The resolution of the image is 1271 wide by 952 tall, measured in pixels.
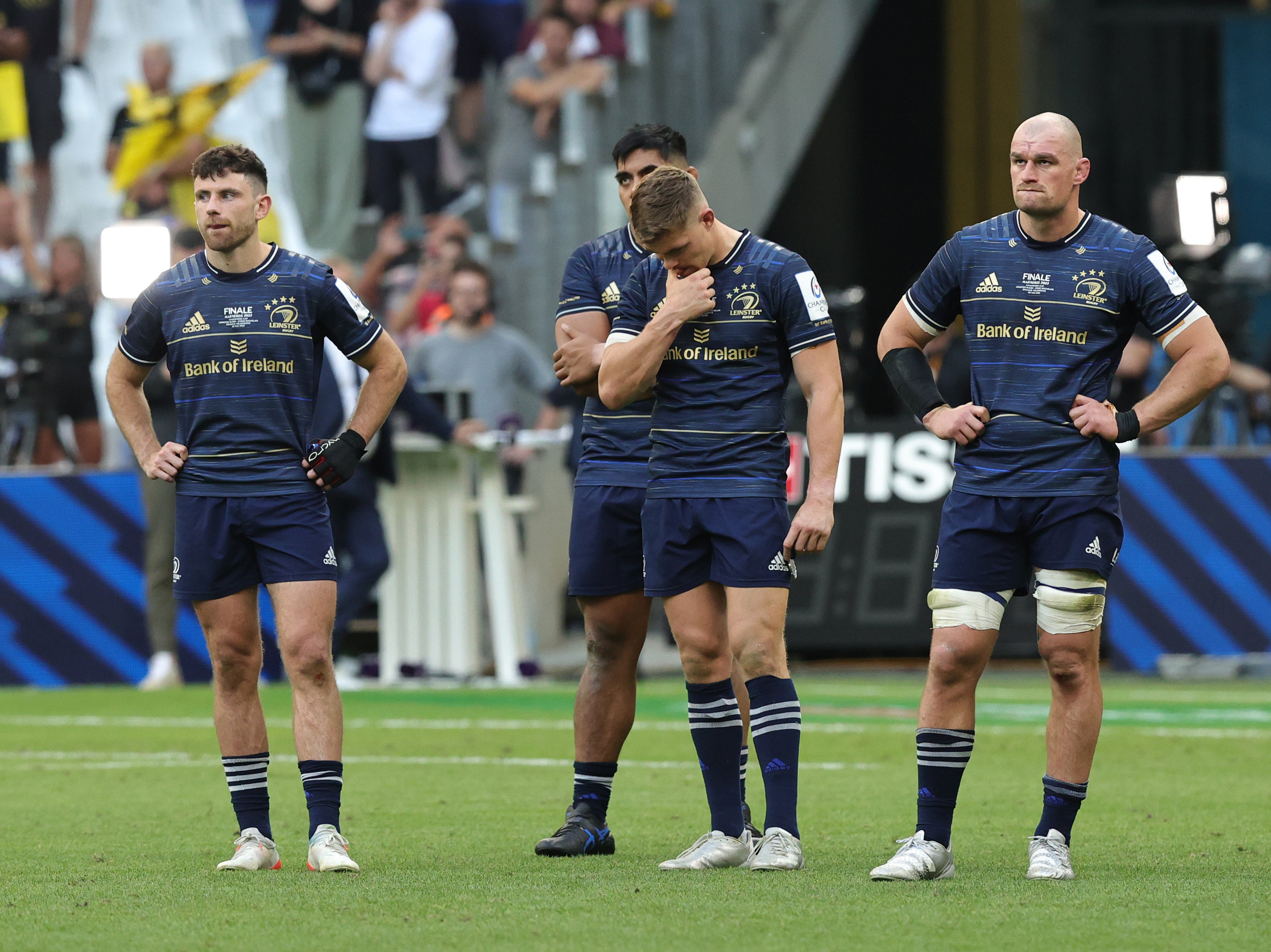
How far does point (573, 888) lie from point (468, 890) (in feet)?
0.95

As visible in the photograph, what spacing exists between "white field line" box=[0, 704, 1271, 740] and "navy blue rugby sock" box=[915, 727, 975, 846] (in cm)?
458

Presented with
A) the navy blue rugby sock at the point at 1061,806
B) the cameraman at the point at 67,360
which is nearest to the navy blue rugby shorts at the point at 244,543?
the navy blue rugby sock at the point at 1061,806

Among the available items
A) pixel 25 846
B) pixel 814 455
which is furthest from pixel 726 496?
pixel 25 846

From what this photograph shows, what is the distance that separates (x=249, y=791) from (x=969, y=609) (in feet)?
7.24

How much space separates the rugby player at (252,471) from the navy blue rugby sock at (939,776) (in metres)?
1.70

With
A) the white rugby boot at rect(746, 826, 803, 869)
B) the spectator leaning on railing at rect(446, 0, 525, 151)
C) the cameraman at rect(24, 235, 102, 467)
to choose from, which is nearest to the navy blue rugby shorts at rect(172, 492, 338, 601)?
the white rugby boot at rect(746, 826, 803, 869)

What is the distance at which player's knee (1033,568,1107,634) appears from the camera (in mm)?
5973

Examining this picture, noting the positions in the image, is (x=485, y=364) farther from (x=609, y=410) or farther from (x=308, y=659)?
(x=308, y=659)

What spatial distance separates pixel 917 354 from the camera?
633cm

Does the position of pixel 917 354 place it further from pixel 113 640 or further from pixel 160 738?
pixel 113 640

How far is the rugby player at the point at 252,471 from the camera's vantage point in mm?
6285

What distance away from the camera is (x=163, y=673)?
13.4 metres

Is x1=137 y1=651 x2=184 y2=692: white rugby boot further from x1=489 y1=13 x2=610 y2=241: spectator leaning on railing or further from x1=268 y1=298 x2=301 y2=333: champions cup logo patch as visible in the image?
x1=268 y1=298 x2=301 y2=333: champions cup logo patch

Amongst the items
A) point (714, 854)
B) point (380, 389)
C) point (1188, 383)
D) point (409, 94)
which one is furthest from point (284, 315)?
point (409, 94)
